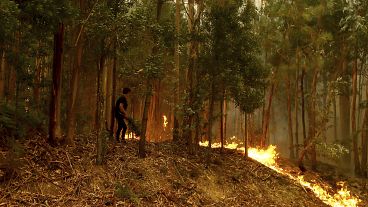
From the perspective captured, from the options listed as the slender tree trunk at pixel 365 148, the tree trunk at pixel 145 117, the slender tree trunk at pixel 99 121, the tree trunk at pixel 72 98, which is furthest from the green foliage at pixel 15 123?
the slender tree trunk at pixel 365 148

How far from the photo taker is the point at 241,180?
1239 centimetres

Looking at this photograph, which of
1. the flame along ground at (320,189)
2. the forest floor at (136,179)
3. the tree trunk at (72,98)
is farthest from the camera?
the flame along ground at (320,189)

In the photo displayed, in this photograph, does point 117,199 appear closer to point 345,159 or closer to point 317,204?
point 317,204

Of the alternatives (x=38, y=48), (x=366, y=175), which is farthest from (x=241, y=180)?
(x=366, y=175)

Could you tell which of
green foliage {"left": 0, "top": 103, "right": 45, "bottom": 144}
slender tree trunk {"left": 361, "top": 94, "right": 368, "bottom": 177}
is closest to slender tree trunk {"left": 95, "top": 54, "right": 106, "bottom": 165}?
green foliage {"left": 0, "top": 103, "right": 45, "bottom": 144}

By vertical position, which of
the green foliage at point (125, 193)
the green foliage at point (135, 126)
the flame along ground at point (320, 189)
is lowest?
the flame along ground at point (320, 189)

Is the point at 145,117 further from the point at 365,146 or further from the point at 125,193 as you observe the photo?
the point at 365,146

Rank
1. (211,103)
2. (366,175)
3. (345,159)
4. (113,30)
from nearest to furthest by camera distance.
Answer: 1. (113,30)
2. (211,103)
3. (366,175)
4. (345,159)

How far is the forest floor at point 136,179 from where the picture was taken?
7.48 metres

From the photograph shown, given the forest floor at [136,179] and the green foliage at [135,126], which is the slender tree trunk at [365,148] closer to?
the forest floor at [136,179]

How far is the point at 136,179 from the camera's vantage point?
9.49 metres

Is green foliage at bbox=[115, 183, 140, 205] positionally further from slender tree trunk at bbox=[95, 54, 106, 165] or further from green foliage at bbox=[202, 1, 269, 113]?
green foliage at bbox=[202, 1, 269, 113]

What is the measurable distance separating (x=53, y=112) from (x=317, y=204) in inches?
362

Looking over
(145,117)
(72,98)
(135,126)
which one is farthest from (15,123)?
(135,126)
